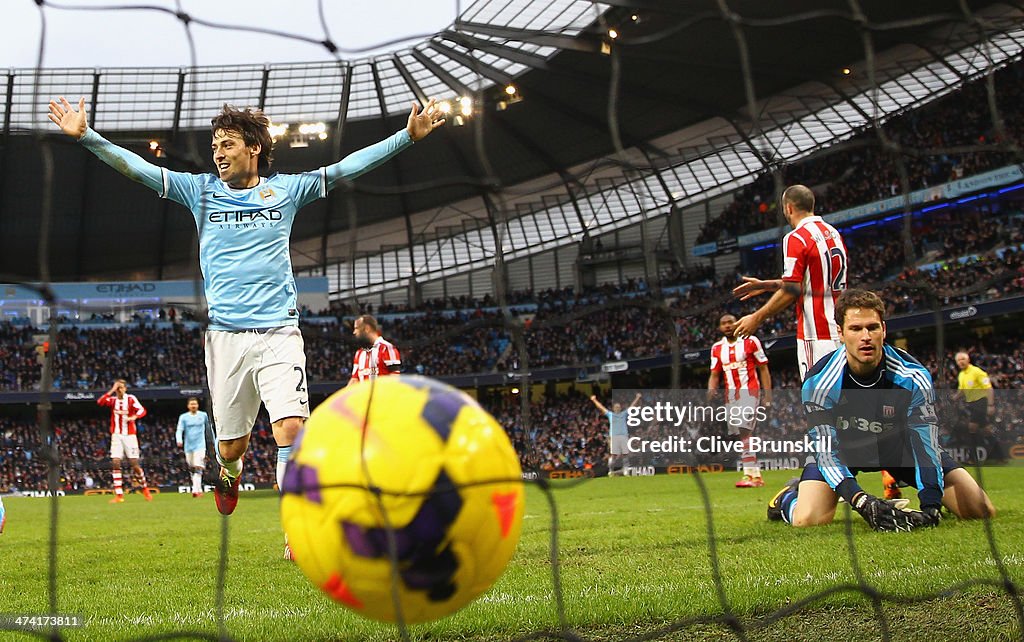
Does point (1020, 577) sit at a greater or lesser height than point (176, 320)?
lesser

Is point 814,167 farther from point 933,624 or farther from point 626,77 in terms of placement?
point 933,624

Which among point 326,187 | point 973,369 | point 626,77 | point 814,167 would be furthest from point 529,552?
point 814,167

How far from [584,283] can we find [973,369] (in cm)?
2710

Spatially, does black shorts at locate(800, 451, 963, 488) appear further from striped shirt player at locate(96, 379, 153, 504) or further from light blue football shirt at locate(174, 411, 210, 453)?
striped shirt player at locate(96, 379, 153, 504)

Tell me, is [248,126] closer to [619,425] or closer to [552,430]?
[619,425]

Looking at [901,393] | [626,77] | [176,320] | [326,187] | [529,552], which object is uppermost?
[626,77]

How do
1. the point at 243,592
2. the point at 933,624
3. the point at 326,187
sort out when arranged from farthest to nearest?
the point at 326,187
the point at 243,592
the point at 933,624

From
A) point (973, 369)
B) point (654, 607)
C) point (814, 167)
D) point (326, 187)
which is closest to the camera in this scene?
point (654, 607)

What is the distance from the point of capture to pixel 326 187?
175 inches

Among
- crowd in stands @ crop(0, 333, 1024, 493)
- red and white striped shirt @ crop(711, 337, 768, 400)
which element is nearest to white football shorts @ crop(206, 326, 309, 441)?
red and white striped shirt @ crop(711, 337, 768, 400)

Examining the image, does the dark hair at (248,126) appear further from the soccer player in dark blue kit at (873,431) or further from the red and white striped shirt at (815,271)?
the red and white striped shirt at (815,271)

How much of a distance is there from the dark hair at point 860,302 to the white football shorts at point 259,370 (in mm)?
2864

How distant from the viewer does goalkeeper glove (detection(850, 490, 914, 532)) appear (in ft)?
14.7

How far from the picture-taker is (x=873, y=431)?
4.82 metres
